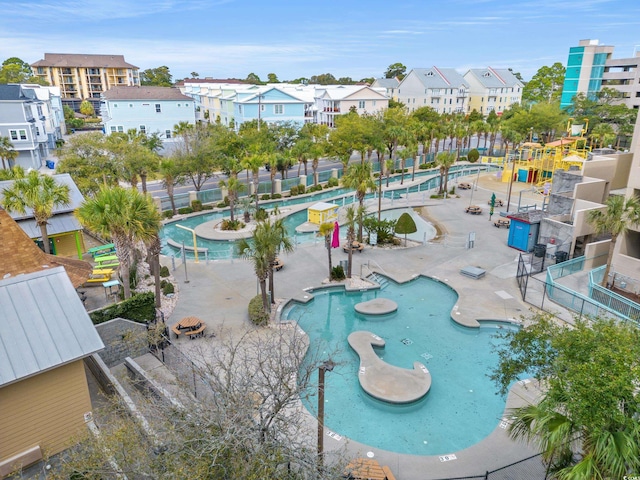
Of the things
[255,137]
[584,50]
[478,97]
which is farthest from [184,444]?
[478,97]

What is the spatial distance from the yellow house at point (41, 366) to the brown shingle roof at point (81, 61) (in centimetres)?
12595

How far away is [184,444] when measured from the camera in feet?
30.2

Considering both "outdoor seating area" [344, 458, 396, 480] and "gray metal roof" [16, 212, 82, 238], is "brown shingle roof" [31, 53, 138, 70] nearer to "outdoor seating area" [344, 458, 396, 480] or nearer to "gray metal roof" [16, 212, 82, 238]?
A: "gray metal roof" [16, 212, 82, 238]

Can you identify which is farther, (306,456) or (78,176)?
(78,176)

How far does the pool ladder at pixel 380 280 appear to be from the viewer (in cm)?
2663

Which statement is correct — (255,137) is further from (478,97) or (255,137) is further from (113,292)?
(478,97)

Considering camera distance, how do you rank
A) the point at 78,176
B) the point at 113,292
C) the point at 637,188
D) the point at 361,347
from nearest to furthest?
the point at 361,347, the point at 113,292, the point at 637,188, the point at 78,176

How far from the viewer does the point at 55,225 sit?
82.8 ft

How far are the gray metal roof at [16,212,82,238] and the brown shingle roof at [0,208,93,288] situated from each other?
3.17 metres

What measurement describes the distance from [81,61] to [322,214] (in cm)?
11318

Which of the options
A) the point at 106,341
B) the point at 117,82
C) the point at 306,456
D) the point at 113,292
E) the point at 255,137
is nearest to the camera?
the point at 306,456

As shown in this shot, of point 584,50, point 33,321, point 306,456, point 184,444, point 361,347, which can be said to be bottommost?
point 361,347

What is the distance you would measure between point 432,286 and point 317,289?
22.8 feet

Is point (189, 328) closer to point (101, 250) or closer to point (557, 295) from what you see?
point (101, 250)
